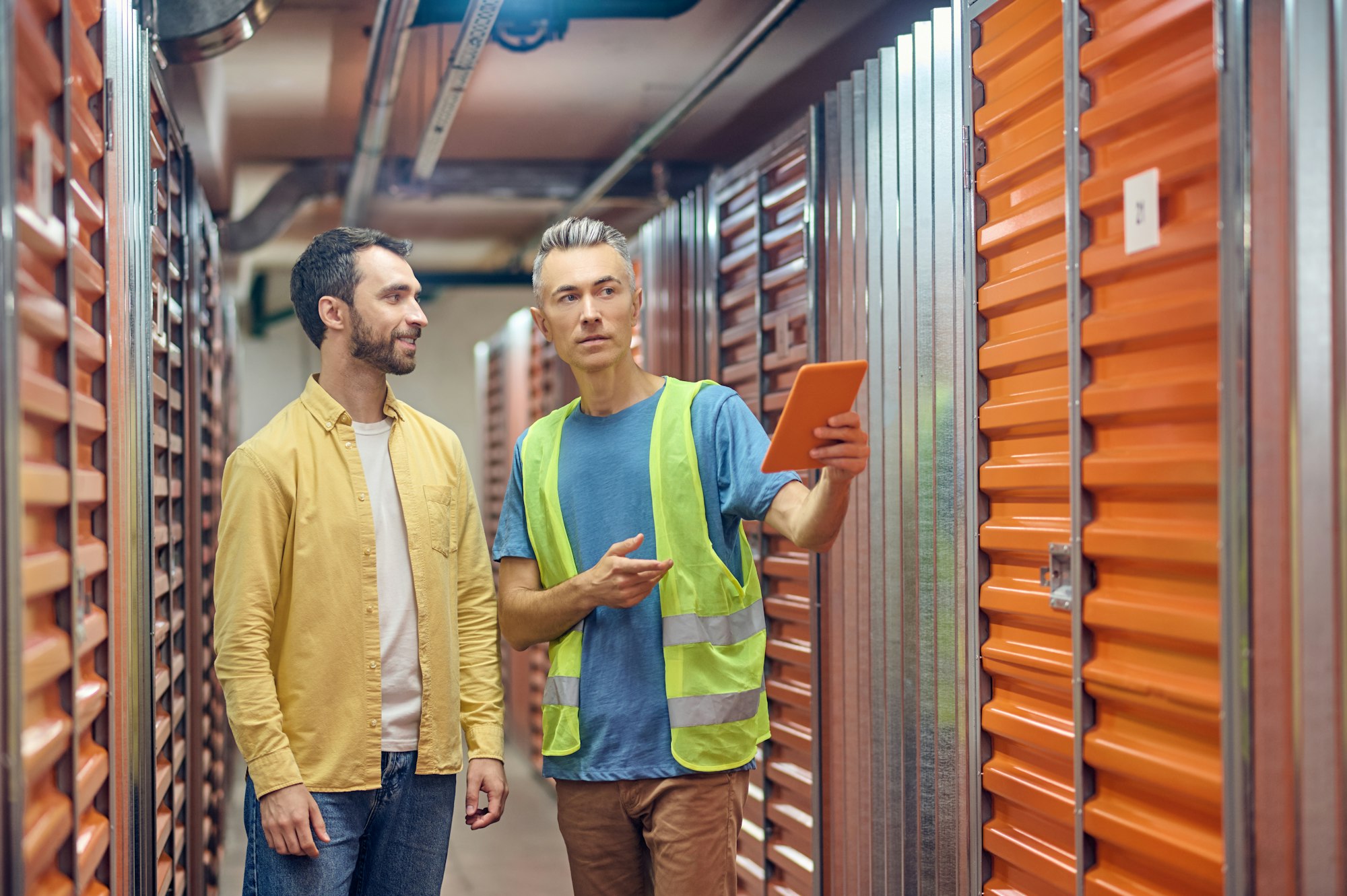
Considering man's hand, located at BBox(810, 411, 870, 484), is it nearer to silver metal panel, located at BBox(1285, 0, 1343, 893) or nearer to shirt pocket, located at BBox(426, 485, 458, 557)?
silver metal panel, located at BBox(1285, 0, 1343, 893)

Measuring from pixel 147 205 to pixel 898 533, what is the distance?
6.52 ft

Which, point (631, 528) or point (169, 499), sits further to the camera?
point (169, 499)

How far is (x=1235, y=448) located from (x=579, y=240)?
1.32 metres

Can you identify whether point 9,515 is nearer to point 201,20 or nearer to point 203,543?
point 201,20

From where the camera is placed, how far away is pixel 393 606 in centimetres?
238

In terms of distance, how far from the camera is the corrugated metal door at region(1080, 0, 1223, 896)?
6.12ft

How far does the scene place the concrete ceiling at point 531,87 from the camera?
5.94 meters

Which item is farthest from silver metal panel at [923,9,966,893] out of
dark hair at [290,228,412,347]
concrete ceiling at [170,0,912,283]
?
concrete ceiling at [170,0,912,283]

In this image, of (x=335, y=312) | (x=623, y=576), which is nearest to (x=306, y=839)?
(x=623, y=576)

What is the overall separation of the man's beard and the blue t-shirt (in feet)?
1.29

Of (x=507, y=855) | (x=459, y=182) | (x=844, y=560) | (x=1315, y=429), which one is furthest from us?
(x=459, y=182)

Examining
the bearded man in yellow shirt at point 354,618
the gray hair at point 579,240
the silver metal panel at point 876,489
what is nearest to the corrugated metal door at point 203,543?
the bearded man in yellow shirt at point 354,618

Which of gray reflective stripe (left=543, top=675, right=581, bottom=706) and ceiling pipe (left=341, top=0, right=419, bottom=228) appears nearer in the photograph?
gray reflective stripe (left=543, top=675, right=581, bottom=706)

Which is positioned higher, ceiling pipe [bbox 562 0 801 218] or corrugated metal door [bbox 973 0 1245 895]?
ceiling pipe [bbox 562 0 801 218]
